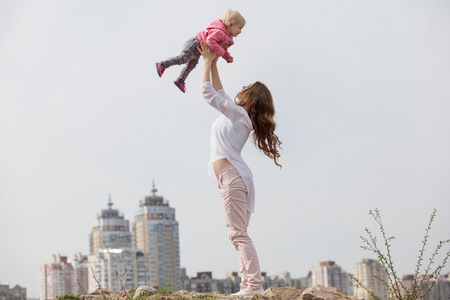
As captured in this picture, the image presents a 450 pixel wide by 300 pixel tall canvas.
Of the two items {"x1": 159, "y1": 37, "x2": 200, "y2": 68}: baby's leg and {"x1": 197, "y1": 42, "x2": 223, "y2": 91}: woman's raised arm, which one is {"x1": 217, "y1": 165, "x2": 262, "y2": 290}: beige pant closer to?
{"x1": 197, "y1": 42, "x2": 223, "y2": 91}: woman's raised arm

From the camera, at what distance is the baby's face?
478 cm

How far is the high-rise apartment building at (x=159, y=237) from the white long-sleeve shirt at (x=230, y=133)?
315 feet

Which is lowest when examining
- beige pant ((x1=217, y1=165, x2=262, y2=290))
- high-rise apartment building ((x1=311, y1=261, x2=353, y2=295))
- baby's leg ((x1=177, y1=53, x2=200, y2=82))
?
high-rise apartment building ((x1=311, y1=261, x2=353, y2=295))

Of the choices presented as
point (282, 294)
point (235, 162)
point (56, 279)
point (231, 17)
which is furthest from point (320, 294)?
point (56, 279)

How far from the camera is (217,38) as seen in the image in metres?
4.77

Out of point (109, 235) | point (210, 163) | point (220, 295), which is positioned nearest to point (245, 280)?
point (220, 295)

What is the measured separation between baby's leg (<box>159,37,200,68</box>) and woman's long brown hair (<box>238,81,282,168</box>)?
489 mm

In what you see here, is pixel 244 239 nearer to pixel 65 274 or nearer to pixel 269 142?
pixel 269 142

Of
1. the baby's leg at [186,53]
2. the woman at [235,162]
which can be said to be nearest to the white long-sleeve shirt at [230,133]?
the woman at [235,162]

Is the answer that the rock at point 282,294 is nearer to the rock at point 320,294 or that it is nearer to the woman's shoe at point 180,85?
the rock at point 320,294

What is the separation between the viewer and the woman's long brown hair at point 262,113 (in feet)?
16.0

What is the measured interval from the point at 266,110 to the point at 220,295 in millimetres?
1334

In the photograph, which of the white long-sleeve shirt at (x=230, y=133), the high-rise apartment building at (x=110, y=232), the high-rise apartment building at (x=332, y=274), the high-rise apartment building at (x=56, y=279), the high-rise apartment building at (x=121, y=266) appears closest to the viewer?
the white long-sleeve shirt at (x=230, y=133)

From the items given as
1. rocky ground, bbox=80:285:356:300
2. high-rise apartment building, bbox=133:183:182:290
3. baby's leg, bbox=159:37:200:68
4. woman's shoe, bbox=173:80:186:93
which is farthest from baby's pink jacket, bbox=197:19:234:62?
high-rise apartment building, bbox=133:183:182:290
